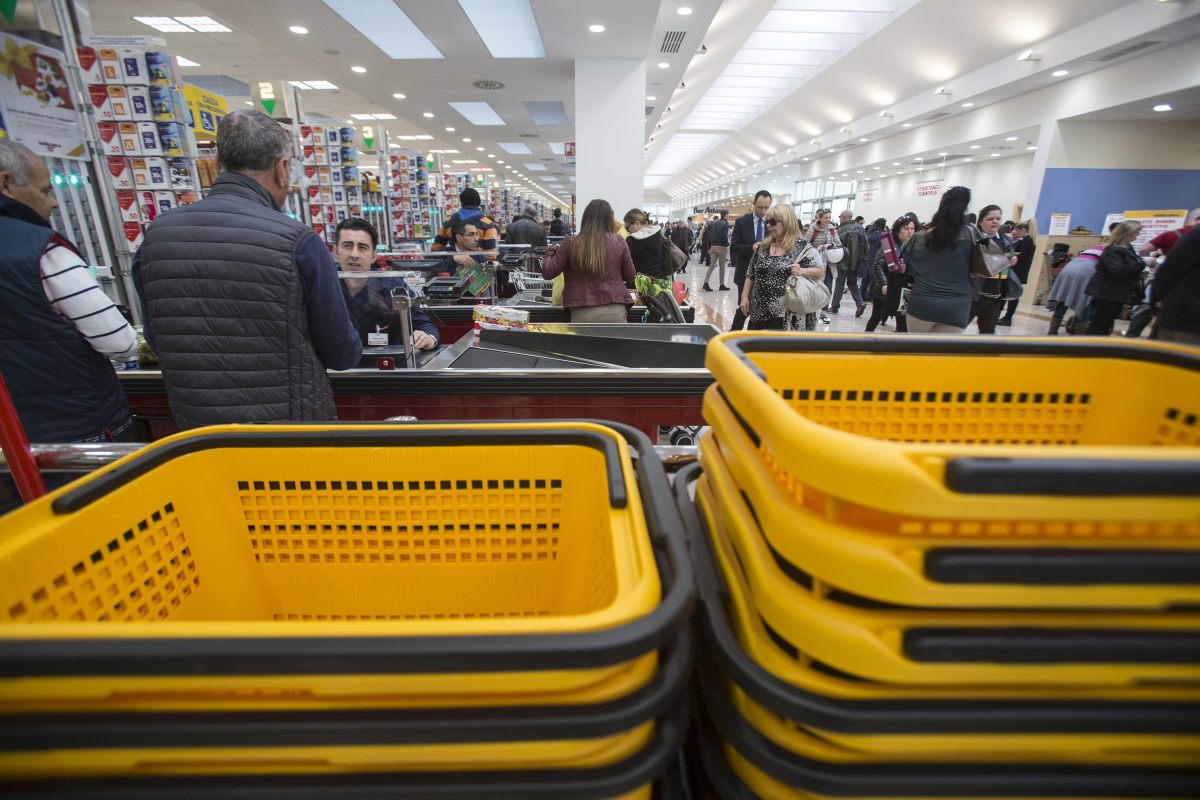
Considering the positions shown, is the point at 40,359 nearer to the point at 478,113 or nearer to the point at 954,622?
the point at 954,622

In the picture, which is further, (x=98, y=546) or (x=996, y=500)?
(x=98, y=546)

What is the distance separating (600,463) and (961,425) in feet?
2.95

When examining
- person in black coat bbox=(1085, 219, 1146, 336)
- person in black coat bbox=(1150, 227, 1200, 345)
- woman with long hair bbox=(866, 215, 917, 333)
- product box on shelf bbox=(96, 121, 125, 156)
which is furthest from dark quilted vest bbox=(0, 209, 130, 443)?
person in black coat bbox=(1085, 219, 1146, 336)

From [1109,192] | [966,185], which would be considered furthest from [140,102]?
[966,185]

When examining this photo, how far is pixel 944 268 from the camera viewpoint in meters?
4.60

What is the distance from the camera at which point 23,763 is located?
1.69ft

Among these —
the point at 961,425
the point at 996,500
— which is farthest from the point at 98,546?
the point at 961,425

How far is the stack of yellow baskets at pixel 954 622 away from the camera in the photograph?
485 millimetres

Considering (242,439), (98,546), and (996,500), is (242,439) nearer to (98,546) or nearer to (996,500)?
(98,546)

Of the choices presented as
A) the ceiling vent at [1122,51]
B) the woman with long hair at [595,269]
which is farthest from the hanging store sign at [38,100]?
the ceiling vent at [1122,51]

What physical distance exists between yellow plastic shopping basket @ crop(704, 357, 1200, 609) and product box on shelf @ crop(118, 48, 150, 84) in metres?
6.13

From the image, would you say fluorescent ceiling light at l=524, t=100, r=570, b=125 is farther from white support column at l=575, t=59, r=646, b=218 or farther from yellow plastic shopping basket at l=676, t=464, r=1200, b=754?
yellow plastic shopping basket at l=676, t=464, r=1200, b=754

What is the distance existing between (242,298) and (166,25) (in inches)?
465

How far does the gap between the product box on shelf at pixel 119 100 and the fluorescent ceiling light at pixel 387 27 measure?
289cm
